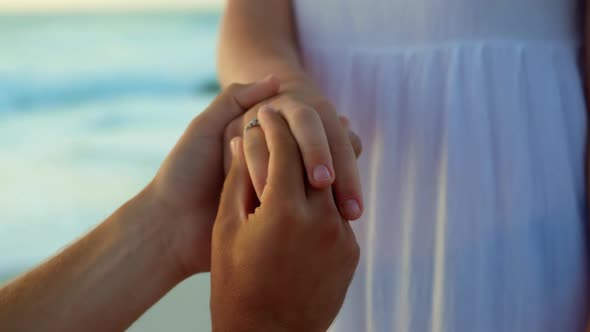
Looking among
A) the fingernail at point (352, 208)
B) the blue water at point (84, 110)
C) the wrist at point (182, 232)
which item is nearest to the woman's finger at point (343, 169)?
the fingernail at point (352, 208)

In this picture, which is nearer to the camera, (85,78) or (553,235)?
(553,235)

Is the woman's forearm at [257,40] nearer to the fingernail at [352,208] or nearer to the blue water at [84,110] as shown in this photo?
the fingernail at [352,208]

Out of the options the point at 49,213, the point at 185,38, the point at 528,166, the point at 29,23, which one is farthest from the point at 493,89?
the point at 29,23

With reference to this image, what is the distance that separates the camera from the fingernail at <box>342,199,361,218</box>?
24.5 inches

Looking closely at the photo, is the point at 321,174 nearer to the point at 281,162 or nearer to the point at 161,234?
the point at 281,162

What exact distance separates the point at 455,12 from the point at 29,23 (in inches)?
337

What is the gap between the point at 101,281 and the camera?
2.62ft

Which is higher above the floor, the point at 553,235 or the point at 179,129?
the point at 179,129

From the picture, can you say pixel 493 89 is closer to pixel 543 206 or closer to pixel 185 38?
pixel 543 206

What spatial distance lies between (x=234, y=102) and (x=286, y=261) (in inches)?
13.1

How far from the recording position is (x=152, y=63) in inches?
309

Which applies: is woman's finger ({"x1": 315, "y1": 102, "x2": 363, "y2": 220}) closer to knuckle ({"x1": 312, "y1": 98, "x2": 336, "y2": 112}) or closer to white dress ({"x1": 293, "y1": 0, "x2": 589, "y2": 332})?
knuckle ({"x1": 312, "y1": 98, "x2": 336, "y2": 112})

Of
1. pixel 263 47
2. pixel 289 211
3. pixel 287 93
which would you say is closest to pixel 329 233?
pixel 289 211

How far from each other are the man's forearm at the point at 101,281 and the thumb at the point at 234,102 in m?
0.13
